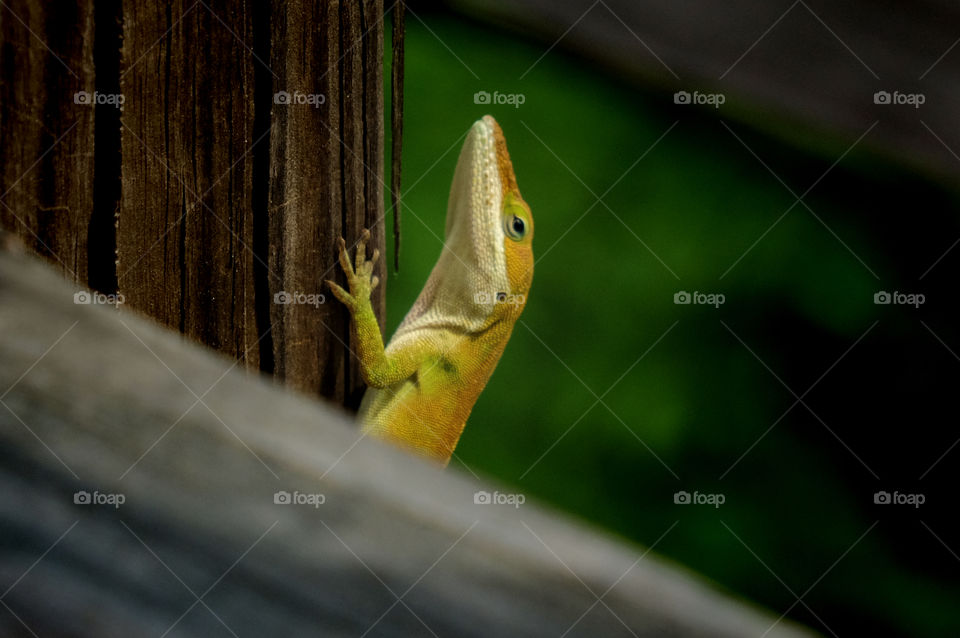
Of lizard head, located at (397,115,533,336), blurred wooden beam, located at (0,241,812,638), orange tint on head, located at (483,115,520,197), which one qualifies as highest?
orange tint on head, located at (483,115,520,197)

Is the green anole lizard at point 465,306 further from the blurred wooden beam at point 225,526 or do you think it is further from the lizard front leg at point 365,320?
the blurred wooden beam at point 225,526

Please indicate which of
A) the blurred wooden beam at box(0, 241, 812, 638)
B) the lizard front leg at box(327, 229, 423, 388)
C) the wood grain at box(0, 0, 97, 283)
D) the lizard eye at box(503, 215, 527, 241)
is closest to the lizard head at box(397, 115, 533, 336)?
the lizard eye at box(503, 215, 527, 241)

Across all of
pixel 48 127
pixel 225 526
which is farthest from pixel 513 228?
pixel 225 526

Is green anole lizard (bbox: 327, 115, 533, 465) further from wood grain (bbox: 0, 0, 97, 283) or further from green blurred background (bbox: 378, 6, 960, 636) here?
wood grain (bbox: 0, 0, 97, 283)

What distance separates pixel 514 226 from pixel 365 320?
24.8 inches

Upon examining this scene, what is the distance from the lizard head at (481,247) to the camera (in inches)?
72.2

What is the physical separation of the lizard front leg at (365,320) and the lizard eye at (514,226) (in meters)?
0.44

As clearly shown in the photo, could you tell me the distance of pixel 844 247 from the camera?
8.16 feet

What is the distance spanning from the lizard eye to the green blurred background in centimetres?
54

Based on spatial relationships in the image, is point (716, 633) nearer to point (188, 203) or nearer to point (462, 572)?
point (462, 572)

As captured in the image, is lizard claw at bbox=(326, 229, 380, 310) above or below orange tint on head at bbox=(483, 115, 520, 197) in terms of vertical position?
below

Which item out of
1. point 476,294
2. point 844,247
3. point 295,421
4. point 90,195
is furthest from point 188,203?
point 844,247

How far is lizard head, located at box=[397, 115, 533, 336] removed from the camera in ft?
6.01

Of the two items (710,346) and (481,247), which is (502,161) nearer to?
(481,247)
